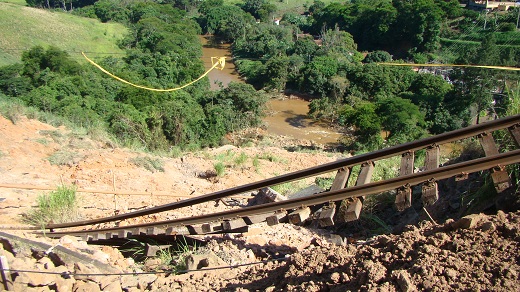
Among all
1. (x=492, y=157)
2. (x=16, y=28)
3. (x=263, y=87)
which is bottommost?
(x=263, y=87)

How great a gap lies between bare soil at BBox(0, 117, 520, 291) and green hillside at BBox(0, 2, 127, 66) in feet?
110

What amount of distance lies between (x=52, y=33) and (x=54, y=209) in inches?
1818

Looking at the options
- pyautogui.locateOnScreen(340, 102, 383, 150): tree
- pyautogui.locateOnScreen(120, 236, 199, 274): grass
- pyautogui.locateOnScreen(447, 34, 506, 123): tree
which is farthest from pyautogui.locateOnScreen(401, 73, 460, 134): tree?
pyautogui.locateOnScreen(120, 236, 199, 274): grass

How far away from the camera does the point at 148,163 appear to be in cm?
1055

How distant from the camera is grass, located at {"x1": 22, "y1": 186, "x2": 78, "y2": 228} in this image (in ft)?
22.5

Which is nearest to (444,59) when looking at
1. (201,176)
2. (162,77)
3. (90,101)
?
(162,77)

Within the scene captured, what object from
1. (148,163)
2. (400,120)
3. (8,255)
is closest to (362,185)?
(8,255)

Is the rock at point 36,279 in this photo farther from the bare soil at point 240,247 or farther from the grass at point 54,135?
the grass at point 54,135

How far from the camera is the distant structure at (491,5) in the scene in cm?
5394

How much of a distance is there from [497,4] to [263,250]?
197ft

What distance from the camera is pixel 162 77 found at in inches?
1501

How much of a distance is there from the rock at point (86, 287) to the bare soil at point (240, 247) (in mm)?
10

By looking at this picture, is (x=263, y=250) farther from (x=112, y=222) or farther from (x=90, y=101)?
(x=90, y=101)

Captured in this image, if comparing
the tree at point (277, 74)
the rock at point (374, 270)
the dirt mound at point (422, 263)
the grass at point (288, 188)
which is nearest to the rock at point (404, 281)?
the dirt mound at point (422, 263)
